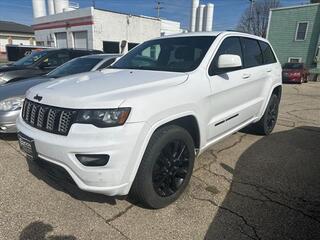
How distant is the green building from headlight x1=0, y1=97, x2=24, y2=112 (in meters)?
23.6

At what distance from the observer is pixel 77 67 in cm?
569

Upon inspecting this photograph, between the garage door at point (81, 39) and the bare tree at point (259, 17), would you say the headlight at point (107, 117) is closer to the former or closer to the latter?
the garage door at point (81, 39)

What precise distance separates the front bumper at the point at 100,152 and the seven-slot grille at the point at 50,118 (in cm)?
6

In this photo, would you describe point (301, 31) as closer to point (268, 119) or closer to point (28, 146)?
point (268, 119)

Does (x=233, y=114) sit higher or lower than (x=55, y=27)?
lower

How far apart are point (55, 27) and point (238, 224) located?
31285 mm

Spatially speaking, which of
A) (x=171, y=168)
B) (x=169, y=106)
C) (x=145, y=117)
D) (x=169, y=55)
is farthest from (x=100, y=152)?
(x=169, y=55)

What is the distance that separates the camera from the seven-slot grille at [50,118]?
2240mm

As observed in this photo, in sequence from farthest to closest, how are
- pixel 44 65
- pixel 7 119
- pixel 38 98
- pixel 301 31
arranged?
pixel 301 31
pixel 44 65
pixel 7 119
pixel 38 98

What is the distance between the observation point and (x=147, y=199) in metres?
2.53

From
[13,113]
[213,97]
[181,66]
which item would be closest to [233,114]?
[213,97]

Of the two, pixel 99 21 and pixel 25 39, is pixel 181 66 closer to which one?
pixel 99 21

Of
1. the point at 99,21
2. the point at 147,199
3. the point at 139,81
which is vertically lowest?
the point at 147,199

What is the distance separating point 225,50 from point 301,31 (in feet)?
75.0
